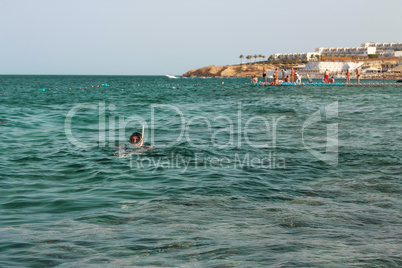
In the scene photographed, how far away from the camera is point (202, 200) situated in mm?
8070

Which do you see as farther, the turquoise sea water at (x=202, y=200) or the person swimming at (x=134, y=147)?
the person swimming at (x=134, y=147)

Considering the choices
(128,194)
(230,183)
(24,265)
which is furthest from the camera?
(230,183)

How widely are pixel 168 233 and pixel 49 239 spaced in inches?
66.6

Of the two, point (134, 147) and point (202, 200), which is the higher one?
point (134, 147)

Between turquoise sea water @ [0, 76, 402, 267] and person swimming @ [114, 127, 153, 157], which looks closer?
turquoise sea water @ [0, 76, 402, 267]

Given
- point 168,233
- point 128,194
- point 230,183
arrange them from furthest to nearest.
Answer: point 230,183 < point 128,194 < point 168,233

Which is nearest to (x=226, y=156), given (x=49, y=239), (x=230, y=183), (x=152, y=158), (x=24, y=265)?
(x=152, y=158)

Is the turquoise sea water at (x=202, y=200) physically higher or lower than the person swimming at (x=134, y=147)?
lower

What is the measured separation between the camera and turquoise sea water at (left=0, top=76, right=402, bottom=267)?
5383 mm

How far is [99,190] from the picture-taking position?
8.88 m

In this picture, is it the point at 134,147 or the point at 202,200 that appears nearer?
the point at 202,200

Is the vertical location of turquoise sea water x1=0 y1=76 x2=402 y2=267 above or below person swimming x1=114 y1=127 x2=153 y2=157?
below

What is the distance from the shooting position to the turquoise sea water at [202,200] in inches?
212

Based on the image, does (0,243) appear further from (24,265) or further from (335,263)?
(335,263)
